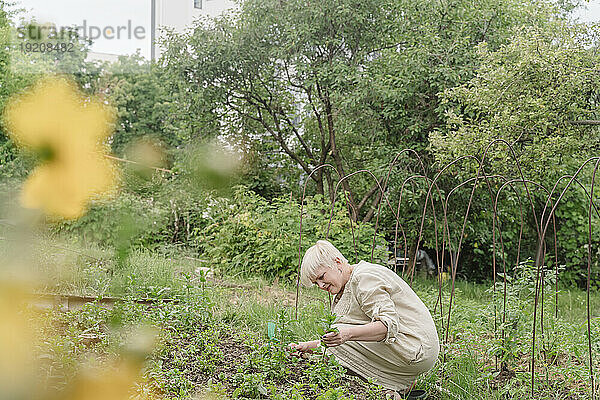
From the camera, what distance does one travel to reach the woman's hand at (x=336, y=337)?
2.49m

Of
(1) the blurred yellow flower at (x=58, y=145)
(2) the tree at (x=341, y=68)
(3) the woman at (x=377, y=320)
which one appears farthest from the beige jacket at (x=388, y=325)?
(2) the tree at (x=341, y=68)

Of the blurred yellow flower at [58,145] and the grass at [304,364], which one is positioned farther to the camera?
the grass at [304,364]

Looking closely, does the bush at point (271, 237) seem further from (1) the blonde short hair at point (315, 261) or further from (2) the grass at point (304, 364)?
(1) the blonde short hair at point (315, 261)

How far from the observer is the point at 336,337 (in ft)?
8.25

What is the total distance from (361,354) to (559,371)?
0.92m

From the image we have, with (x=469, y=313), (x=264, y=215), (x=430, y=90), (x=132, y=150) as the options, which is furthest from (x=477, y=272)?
(x=132, y=150)

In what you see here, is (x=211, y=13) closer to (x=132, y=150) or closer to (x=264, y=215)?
(x=264, y=215)

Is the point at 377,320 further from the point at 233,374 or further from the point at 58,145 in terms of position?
the point at 58,145

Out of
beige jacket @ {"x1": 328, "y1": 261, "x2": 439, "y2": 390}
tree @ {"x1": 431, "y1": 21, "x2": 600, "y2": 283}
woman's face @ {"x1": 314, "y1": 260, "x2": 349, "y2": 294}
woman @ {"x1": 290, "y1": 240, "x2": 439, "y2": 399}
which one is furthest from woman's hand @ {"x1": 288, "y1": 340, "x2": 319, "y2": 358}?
tree @ {"x1": 431, "y1": 21, "x2": 600, "y2": 283}

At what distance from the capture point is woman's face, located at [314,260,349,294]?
9.11ft

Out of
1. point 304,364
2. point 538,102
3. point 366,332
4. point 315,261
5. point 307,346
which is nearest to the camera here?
point 366,332

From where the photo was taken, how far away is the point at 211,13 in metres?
7.95

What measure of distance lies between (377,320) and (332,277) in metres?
0.29

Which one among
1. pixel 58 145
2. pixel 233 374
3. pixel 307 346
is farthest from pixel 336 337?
pixel 58 145
